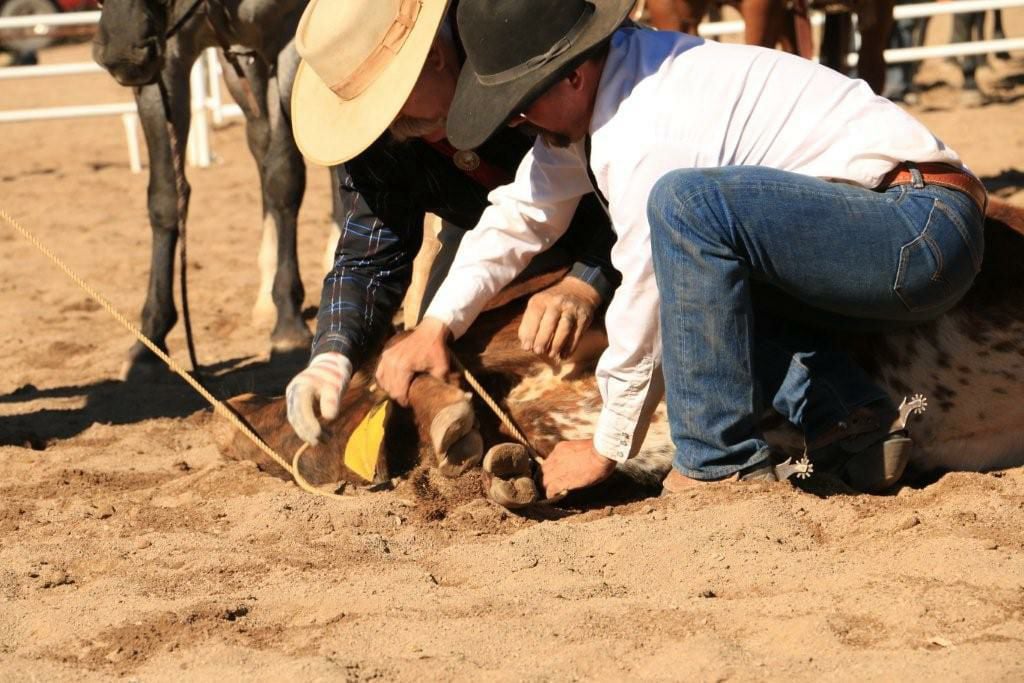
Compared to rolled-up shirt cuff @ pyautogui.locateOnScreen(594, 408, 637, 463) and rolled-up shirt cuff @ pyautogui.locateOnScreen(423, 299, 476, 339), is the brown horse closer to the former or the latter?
rolled-up shirt cuff @ pyautogui.locateOnScreen(423, 299, 476, 339)

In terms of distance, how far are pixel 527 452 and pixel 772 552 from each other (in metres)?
0.71

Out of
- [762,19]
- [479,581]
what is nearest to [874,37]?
[762,19]

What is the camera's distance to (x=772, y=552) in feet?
8.40

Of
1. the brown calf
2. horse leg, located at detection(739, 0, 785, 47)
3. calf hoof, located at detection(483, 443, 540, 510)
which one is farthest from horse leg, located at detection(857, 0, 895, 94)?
calf hoof, located at detection(483, 443, 540, 510)

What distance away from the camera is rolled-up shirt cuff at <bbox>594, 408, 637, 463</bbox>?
284 cm

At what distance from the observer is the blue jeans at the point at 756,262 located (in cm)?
264

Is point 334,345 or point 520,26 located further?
point 334,345

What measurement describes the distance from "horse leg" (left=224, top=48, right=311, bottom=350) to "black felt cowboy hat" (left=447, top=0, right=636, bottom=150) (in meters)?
3.04

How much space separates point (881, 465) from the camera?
2986mm

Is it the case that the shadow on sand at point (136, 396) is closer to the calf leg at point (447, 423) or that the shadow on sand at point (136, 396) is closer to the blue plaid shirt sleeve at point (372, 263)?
the blue plaid shirt sleeve at point (372, 263)

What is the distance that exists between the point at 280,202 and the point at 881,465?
11.3ft

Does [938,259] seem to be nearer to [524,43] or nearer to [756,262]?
[756,262]

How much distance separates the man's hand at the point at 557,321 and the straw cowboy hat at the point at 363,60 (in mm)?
557

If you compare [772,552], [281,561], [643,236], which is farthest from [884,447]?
[281,561]
